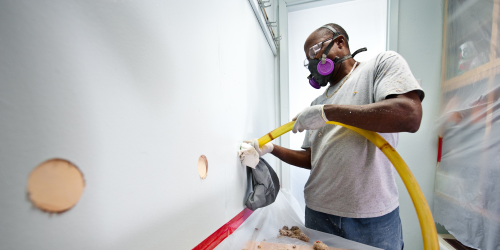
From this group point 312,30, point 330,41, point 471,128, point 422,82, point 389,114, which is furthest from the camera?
point 312,30

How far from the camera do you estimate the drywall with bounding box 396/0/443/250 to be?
150 centimetres

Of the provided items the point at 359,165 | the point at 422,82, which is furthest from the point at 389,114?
the point at 422,82

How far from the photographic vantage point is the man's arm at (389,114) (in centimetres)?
61

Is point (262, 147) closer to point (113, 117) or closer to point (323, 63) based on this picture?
point (323, 63)

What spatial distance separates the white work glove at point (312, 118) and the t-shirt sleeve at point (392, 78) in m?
0.20

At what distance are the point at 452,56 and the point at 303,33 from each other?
106 cm

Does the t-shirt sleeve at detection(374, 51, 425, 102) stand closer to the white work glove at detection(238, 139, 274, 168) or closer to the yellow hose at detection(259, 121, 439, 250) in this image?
the yellow hose at detection(259, 121, 439, 250)

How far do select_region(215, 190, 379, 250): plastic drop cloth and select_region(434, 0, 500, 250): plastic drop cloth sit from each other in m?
1.02

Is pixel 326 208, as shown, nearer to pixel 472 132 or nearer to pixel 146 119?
A: pixel 146 119

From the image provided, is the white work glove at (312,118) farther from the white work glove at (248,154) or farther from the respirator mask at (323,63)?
the respirator mask at (323,63)

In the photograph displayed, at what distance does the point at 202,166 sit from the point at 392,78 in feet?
2.18

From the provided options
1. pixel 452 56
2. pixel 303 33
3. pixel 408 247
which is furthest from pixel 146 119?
pixel 408 247

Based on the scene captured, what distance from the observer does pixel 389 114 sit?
0.60 m

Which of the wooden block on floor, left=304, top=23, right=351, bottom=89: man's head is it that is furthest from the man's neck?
the wooden block on floor
